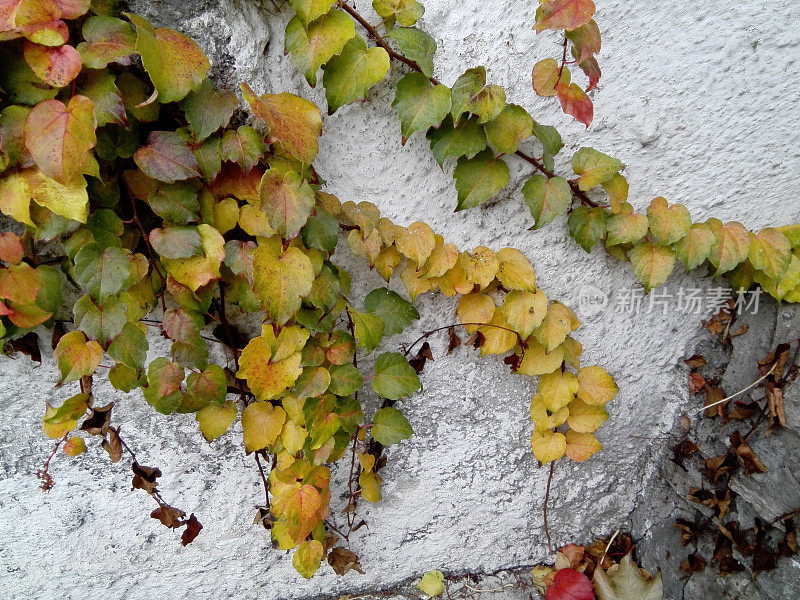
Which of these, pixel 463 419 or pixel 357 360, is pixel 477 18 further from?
pixel 463 419

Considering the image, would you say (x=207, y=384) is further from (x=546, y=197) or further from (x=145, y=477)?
(x=546, y=197)

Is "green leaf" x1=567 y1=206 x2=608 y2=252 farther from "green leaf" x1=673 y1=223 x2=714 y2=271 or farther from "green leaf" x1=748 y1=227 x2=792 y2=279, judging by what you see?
"green leaf" x1=748 y1=227 x2=792 y2=279

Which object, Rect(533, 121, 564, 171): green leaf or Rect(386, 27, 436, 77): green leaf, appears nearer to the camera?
Rect(386, 27, 436, 77): green leaf

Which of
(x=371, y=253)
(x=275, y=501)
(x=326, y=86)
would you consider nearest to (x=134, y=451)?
(x=275, y=501)

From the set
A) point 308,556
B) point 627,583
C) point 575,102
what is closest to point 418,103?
point 575,102

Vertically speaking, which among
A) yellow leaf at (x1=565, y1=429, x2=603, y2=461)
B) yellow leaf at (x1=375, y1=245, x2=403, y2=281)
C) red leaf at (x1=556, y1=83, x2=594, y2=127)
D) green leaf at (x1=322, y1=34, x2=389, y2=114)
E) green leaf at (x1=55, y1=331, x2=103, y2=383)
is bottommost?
yellow leaf at (x1=565, y1=429, x2=603, y2=461)

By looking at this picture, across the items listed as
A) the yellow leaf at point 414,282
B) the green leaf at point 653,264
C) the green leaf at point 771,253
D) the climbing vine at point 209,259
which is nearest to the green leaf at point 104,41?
the climbing vine at point 209,259

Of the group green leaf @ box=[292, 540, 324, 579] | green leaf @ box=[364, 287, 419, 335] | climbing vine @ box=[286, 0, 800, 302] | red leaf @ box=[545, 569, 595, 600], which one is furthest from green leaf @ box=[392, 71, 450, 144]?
red leaf @ box=[545, 569, 595, 600]

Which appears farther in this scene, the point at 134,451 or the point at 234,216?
the point at 134,451
